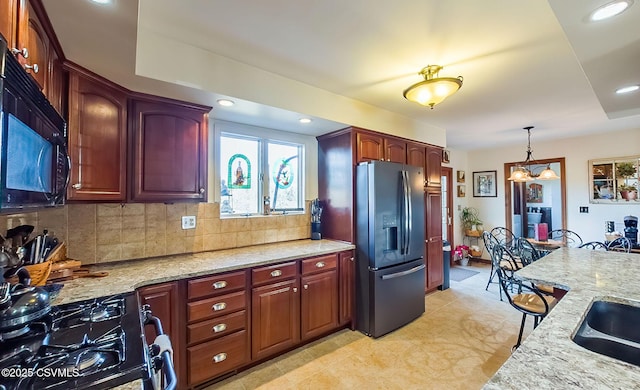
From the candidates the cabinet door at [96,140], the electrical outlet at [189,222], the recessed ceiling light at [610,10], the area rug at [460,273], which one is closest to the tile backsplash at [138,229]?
the electrical outlet at [189,222]

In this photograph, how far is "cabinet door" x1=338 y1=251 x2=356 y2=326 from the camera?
2869 mm

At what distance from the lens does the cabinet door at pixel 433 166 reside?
3941 mm

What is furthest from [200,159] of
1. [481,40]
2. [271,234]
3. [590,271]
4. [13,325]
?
[590,271]

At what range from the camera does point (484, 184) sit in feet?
→ 19.8

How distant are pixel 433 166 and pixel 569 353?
3.39 metres

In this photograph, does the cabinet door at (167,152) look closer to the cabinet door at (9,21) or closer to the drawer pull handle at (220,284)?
the drawer pull handle at (220,284)

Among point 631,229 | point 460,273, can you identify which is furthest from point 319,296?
point 631,229

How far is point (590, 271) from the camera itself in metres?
1.85

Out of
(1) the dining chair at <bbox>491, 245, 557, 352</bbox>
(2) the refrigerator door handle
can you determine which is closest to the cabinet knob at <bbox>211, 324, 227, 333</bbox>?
(2) the refrigerator door handle

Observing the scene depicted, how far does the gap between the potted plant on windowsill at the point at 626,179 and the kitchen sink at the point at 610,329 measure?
4.61 meters

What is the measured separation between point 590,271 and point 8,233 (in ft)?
11.7

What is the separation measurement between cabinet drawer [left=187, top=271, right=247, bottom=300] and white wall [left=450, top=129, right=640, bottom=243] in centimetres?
516

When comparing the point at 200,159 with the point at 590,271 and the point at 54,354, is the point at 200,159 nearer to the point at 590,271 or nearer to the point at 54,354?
the point at 54,354

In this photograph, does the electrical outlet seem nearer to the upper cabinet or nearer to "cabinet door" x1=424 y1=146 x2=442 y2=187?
the upper cabinet
